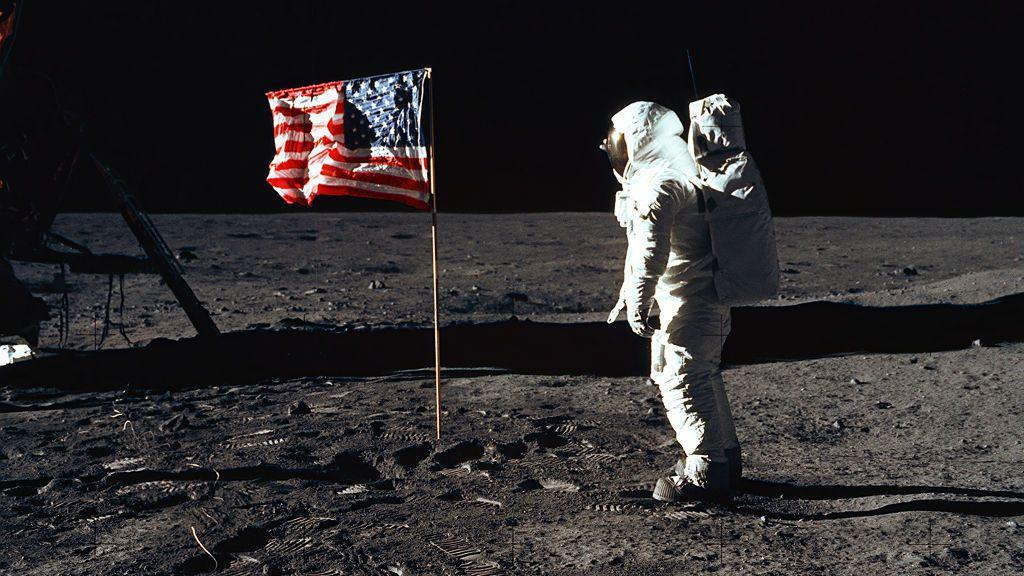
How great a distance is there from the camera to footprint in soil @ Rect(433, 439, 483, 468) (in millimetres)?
3270

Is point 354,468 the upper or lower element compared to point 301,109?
lower

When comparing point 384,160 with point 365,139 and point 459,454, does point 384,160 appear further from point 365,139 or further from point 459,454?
point 459,454

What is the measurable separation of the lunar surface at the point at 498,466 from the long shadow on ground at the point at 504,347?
4.7 inches

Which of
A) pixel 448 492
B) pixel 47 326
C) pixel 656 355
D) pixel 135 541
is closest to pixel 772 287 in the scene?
pixel 656 355

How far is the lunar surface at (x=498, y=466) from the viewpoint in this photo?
2.43 meters

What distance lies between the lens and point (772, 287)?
269 centimetres

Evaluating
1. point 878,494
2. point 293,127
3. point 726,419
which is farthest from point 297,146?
point 878,494

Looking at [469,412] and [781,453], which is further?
[469,412]

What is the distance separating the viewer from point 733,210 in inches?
104

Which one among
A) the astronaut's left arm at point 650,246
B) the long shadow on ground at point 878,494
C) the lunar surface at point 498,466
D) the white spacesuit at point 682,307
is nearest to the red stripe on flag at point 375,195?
the lunar surface at point 498,466

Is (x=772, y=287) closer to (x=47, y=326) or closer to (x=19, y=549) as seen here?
(x=19, y=549)

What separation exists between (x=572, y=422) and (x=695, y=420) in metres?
1.02

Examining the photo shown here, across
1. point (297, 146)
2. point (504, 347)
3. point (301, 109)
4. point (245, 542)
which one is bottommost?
point (245, 542)

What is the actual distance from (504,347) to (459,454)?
1895 millimetres
